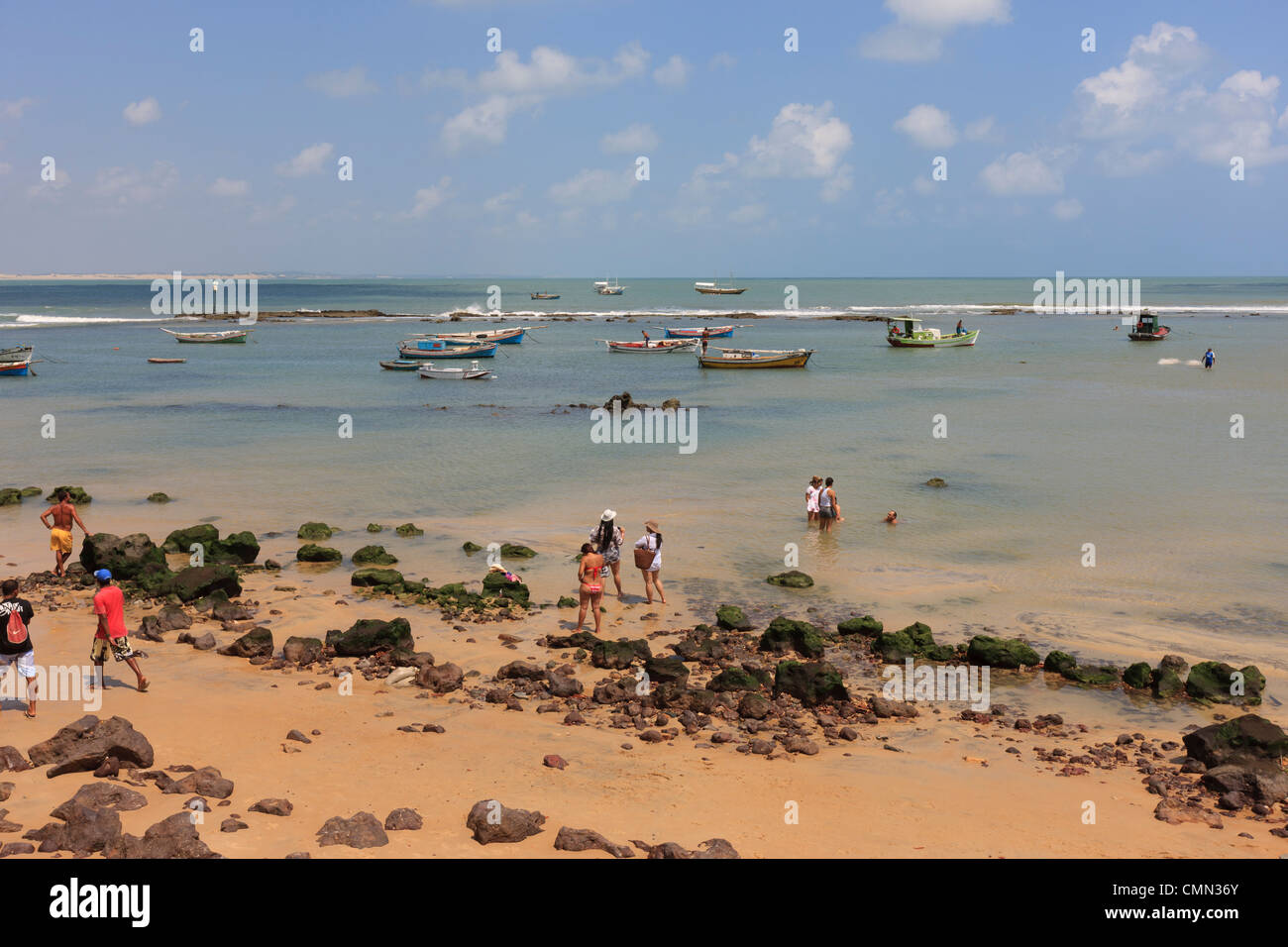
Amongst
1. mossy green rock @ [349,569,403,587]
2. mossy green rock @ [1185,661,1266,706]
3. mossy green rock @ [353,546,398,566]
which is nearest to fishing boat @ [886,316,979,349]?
mossy green rock @ [353,546,398,566]

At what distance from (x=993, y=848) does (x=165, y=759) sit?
7893 mm

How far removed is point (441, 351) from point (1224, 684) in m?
59.2

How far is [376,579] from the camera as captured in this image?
17.2 m

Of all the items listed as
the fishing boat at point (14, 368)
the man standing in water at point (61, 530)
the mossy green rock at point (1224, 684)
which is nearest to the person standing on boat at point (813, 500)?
the mossy green rock at point (1224, 684)

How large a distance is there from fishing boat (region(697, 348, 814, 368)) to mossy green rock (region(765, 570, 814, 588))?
44.5 m

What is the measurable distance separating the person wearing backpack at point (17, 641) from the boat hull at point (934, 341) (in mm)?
69310

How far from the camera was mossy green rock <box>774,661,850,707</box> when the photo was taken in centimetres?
1229

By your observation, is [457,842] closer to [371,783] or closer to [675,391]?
[371,783]

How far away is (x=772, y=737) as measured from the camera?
36.9 ft

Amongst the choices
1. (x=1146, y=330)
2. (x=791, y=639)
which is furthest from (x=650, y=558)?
(x=1146, y=330)

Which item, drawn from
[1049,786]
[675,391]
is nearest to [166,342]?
[675,391]

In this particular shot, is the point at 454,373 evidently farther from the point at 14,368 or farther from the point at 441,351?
the point at 14,368

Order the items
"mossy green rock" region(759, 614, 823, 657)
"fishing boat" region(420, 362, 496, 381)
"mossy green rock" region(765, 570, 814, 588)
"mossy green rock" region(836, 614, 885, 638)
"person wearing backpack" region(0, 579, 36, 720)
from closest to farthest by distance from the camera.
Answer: "person wearing backpack" region(0, 579, 36, 720)
"mossy green rock" region(759, 614, 823, 657)
"mossy green rock" region(836, 614, 885, 638)
"mossy green rock" region(765, 570, 814, 588)
"fishing boat" region(420, 362, 496, 381)

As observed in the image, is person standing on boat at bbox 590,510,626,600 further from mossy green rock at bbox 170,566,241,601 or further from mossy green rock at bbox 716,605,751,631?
mossy green rock at bbox 170,566,241,601
